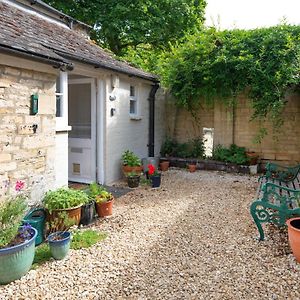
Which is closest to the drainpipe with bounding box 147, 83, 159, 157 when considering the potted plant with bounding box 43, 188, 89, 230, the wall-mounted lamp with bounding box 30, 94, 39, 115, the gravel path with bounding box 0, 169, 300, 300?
the gravel path with bounding box 0, 169, 300, 300

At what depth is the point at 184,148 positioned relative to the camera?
1125 centimetres

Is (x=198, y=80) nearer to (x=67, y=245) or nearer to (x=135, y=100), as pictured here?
(x=135, y=100)

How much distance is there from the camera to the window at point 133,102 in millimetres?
9604

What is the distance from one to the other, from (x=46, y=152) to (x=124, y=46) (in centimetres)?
1425

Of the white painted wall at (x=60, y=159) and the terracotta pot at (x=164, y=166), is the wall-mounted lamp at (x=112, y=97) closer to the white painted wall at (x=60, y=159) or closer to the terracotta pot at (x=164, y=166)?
the white painted wall at (x=60, y=159)

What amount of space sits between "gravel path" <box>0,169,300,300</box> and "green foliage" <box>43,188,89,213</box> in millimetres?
616

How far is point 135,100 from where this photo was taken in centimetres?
973

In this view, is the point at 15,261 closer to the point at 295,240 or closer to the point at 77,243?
the point at 77,243

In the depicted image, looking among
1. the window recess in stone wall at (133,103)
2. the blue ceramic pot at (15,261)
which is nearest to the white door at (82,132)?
the window recess in stone wall at (133,103)

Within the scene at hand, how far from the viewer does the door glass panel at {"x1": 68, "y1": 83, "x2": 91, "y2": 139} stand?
7.97m

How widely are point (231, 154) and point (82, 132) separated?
5.17 meters

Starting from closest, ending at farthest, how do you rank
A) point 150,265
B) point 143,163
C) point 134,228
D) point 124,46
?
point 150,265 < point 134,228 < point 143,163 < point 124,46

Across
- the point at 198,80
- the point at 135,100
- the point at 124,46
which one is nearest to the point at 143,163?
the point at 135,100

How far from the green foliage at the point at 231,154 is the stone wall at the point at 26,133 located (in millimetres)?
6562
